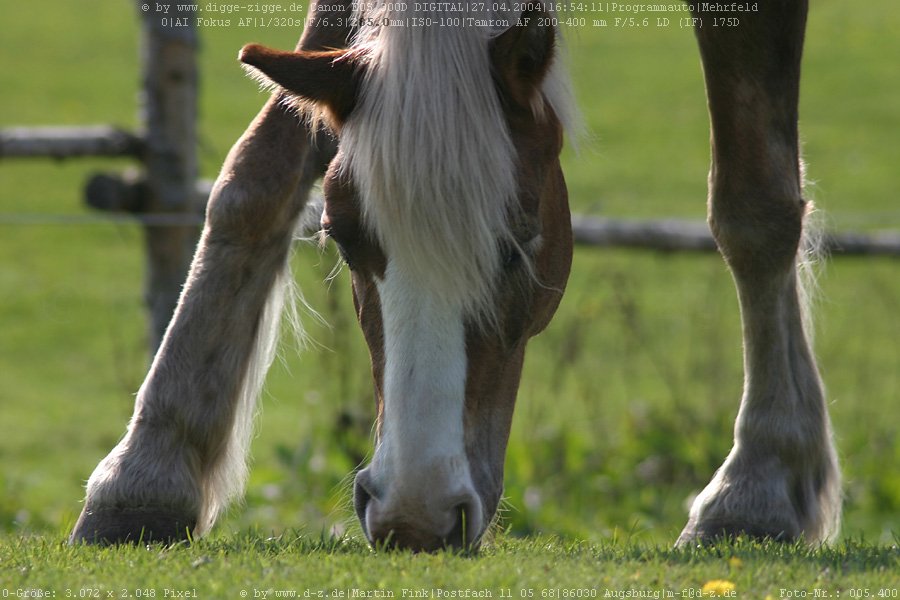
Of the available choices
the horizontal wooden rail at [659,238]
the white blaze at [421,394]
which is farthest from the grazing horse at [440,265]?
Answer: the horizontal wooden rail at [659,238]

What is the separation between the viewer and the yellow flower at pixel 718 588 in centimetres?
190

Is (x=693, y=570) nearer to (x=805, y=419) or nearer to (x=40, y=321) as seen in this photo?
(x=805, y=419)

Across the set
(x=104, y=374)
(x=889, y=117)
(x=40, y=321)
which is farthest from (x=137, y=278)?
(x=889, y=117)

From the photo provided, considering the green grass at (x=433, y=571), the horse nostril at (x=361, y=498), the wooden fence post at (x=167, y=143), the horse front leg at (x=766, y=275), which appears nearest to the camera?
the green grass at (x=433, y=571)

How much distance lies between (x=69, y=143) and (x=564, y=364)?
307 centimetres

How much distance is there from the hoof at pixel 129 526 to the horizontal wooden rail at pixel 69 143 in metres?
2.94

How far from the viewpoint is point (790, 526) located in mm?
2988

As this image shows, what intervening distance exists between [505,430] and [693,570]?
0.54 metres

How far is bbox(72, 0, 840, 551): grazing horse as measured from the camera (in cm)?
214

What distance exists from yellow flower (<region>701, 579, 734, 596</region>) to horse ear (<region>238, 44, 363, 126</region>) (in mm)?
1361

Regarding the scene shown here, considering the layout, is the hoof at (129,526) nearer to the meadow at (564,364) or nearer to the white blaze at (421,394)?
the meadow at (564,364)

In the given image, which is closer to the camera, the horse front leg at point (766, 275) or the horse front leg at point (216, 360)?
the horse front leg at point (216, 360)

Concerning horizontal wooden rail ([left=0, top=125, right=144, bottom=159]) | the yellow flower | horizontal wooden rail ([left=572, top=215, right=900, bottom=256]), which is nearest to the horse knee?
the yellow flower

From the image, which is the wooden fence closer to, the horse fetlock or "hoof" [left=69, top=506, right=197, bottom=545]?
the horse fetlock
